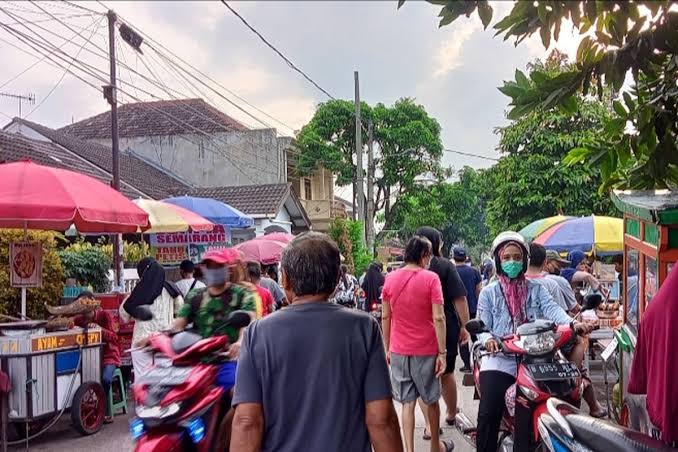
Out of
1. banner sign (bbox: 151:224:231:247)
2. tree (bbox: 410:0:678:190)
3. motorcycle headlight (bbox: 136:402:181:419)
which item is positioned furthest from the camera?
banner sign (bbox: 151:224:231:247)

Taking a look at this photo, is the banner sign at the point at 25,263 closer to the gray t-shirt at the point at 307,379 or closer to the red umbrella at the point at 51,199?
the red umbrella at the point at 51,199

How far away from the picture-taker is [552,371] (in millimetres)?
3887

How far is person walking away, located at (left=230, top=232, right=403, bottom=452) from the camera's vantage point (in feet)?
8.54

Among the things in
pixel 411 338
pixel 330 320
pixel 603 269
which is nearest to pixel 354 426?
pixel 330 320

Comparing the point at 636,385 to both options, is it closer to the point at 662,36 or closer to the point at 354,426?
the point at 354,426

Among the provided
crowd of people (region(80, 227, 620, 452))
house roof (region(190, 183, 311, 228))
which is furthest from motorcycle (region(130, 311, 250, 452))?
house roof (region(190, 183, 311, 228))

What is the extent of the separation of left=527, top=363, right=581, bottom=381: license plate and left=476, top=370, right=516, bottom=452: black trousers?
13.8 inches

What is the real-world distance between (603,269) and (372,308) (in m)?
4.94

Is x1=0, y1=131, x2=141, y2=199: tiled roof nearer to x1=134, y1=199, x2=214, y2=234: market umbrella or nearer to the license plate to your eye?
x1=134, y1=199, x2=214, y2=234: market umbrella

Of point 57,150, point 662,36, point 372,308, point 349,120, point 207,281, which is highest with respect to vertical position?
point 349,120

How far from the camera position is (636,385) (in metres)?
2.77

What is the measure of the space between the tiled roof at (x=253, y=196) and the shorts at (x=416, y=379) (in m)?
17.7

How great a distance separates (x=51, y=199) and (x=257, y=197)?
17779 millimetres

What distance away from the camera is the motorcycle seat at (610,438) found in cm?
260
